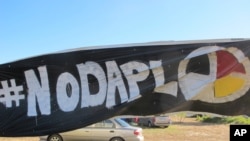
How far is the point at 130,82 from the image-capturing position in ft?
19.1

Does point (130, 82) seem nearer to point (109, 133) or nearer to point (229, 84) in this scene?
point (229, 84)

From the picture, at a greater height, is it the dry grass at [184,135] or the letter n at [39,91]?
the letter n at [39,91]

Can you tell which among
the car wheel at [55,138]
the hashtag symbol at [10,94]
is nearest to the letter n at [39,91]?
the hashtag symbol at [10,94]

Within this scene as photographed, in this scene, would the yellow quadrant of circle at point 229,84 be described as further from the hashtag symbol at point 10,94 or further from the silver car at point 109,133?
the silver car at point 109,133

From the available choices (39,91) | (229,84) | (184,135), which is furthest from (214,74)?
(184,135)

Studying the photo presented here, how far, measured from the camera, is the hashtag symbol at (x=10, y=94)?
6176 millimetres

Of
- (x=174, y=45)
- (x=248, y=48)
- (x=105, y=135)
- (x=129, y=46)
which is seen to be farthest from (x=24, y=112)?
(x=105, y=135)

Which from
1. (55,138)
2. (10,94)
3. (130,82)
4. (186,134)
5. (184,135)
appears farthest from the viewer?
(186,134)

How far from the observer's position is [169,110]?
5.80 meters

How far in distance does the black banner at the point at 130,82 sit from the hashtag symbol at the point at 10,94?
0.07ft

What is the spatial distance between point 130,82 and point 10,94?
76.5 inches

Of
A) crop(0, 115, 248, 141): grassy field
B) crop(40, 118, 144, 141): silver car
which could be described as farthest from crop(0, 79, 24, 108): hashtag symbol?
crop(40, 118, 144, 141): silver car

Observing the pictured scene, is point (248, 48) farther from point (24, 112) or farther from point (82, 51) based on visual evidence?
point (24, 112)

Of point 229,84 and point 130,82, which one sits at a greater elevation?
point 130,82
